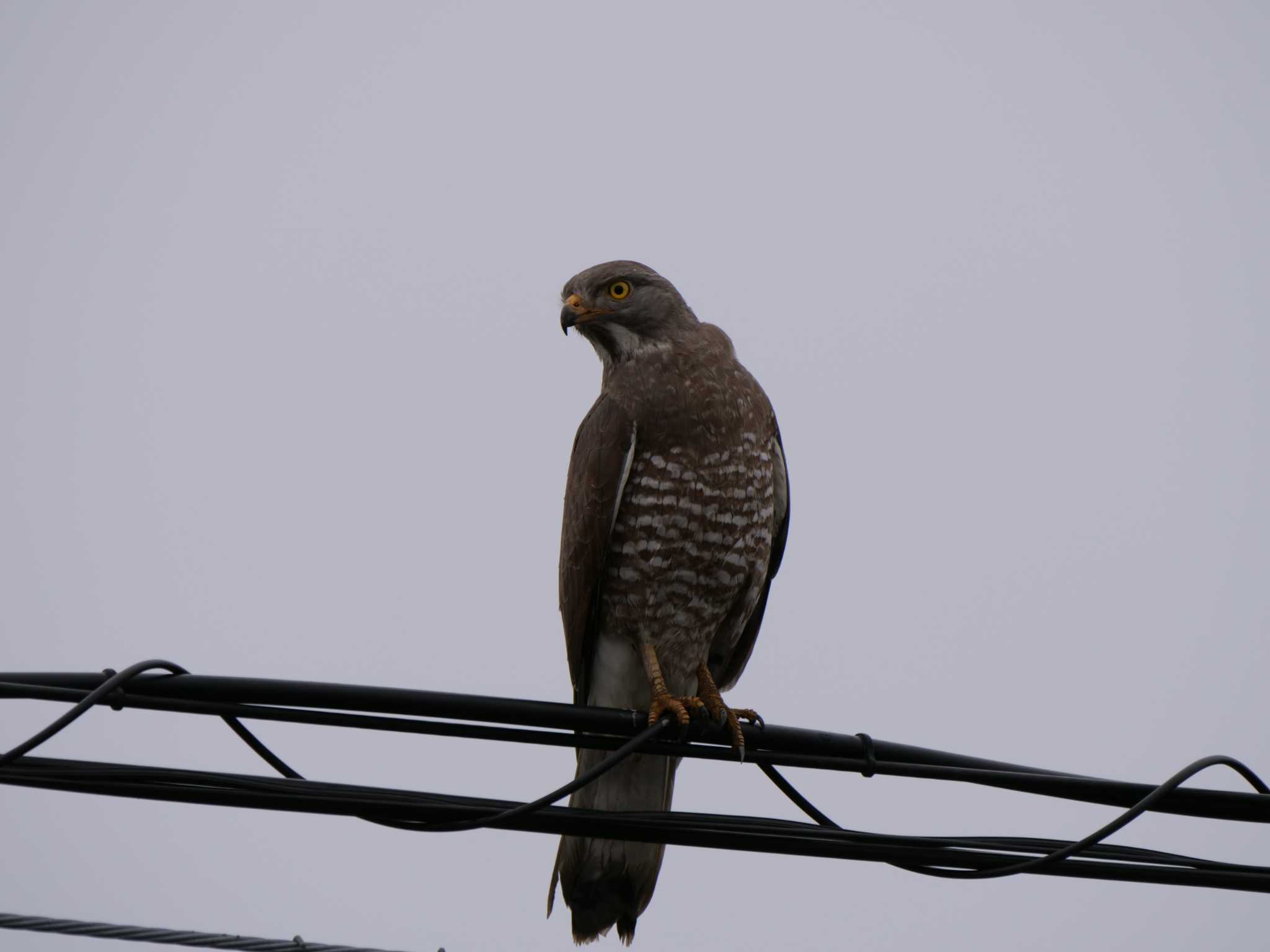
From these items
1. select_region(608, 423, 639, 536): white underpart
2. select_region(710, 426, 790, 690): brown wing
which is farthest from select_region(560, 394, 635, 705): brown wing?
select_region(710, 426, 790, 690): brown wing

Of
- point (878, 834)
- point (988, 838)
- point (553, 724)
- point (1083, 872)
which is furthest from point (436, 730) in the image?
point (1083, 872)

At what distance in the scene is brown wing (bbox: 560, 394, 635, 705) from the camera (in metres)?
5.11

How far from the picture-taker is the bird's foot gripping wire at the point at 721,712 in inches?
173

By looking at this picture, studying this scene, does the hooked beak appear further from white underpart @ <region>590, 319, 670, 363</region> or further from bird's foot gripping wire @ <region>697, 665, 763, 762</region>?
bird's foot gripping wire @ <region>697, 665, 763, 762</region>

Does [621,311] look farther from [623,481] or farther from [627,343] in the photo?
[623,481]

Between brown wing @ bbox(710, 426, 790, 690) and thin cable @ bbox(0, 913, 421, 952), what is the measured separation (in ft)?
9.51

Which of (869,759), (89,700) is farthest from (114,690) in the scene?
(869,759)

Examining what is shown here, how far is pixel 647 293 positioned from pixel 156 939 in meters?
3.71

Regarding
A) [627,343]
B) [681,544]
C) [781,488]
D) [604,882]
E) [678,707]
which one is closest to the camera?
[678,707]

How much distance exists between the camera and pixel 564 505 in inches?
212

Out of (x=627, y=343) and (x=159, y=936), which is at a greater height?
(x=627, y=343)

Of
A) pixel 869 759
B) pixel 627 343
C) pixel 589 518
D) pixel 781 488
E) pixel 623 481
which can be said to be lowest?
pixel 869 759

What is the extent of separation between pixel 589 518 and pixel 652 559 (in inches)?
12.1

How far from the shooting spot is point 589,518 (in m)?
5.12
